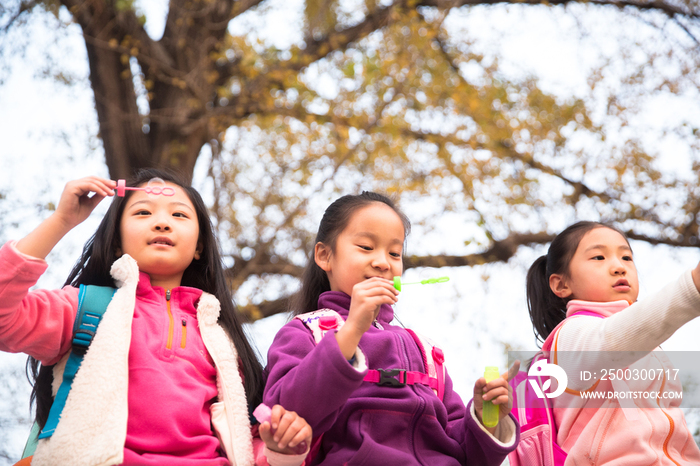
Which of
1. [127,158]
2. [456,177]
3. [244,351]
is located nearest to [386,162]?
[456,177]

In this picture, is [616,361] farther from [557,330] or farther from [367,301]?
[367,301]

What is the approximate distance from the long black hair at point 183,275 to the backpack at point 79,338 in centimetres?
14

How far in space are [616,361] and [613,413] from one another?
0.71 ft

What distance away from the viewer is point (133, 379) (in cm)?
198

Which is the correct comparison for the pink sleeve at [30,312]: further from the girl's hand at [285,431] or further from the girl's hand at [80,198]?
the girl's hand at [285,431]

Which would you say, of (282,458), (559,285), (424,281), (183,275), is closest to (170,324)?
(183,275)

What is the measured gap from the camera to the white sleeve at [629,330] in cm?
179

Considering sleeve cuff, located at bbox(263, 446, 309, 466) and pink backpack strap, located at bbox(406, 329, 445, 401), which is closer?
sleeve cuff, located at bbox(263, 446, 309, 466)

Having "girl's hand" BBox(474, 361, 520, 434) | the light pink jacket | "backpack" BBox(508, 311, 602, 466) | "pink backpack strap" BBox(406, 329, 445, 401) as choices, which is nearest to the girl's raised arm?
"pink backpack strap" BBox(406, 329, 445, 401)

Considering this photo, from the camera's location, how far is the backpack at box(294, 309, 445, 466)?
2.04 metres

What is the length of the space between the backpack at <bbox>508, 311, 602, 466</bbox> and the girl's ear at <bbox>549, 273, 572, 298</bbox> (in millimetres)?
233

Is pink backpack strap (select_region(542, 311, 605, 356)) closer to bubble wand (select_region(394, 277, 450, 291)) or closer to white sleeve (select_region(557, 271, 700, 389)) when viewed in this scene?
white sleeve (select_region(557, 271, 700, 389))

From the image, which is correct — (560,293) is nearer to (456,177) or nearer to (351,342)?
(351,342)

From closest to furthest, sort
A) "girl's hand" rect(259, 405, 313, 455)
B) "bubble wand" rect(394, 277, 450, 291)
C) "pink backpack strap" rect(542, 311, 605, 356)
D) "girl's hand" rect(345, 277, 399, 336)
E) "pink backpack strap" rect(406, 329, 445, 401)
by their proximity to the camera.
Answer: "girl's hand" rect(259, 405, 313, 455) → "girl's hand" rect(345, 277, 399, 336) → "bubble wand" rect(394, 277, 450, 291) → "pink backpack strap" rect(406, 329, 445, 401) → "pink backpack strap" rect(542, 311, 605, 356)
